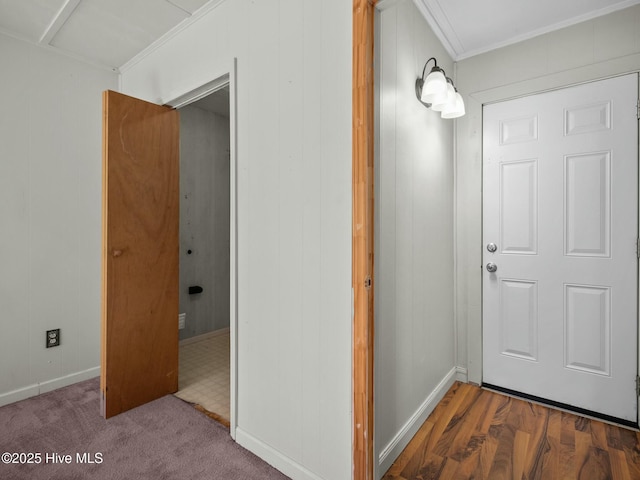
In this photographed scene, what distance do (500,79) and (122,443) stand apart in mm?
3253

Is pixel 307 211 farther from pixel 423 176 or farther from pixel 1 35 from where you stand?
pixel 1 35

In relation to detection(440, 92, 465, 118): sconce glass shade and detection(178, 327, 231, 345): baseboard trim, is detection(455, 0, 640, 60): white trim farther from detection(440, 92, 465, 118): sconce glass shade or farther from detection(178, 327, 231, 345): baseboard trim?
detection(178, 327, 231, 345): baseboard trim

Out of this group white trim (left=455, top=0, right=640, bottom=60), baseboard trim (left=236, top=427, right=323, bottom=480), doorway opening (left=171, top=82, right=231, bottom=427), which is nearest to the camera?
baseboard trim (left=236, top=427, right=323, bottom=480)

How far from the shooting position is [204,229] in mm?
3686

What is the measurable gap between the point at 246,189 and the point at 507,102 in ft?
6.30

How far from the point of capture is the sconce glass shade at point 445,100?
1847mm

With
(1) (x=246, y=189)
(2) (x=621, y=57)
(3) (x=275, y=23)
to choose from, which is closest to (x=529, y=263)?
(2) (x=621, y=57)

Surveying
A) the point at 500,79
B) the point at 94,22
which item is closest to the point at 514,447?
the point at 500,79

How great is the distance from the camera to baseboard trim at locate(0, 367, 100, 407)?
7.26 ft

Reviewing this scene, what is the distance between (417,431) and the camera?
1.93 meters

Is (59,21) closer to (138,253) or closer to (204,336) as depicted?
(138,253)

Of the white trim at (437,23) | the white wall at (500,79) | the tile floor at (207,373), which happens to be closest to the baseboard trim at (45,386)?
the tile floor at (207,373)

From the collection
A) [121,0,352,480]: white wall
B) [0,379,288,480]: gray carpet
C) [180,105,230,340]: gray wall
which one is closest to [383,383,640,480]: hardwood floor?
[121,0,352,480]: white wall

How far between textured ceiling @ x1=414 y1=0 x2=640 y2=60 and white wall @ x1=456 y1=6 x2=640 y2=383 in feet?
0.18
